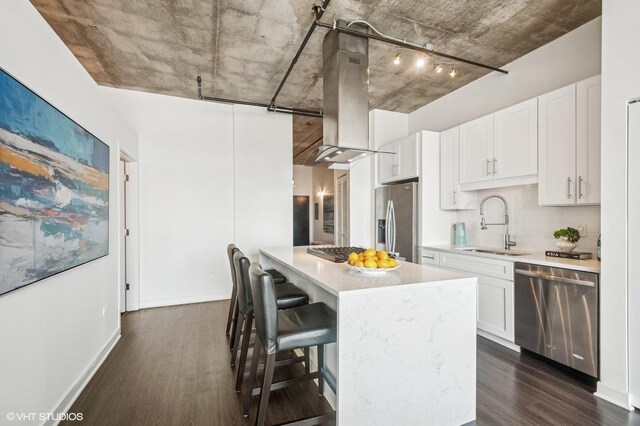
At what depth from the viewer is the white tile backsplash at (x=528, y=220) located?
9.40ft

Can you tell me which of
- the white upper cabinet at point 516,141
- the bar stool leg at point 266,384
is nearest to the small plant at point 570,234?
the white upper cabinet at point 516,141

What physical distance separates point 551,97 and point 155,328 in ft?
15.9

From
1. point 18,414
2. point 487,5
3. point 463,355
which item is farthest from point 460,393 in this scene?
point 487,5

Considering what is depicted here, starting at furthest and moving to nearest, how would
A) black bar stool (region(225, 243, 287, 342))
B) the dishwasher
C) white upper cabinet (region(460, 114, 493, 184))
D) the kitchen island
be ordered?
white upper cabinet (region(460, 114, 493, 184)) < black bar stool (region(225, 243, 287, 342)) < the dishwasher < the kitchen island

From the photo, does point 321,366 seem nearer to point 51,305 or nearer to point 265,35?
point 51,305

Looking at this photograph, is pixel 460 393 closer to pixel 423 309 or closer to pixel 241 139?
pixel 423 309

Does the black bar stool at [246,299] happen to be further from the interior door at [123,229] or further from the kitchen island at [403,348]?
the interior door at [123,229]

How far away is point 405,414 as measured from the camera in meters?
1.74

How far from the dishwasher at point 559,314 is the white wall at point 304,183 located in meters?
7.82

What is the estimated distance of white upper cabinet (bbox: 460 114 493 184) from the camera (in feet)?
11.3

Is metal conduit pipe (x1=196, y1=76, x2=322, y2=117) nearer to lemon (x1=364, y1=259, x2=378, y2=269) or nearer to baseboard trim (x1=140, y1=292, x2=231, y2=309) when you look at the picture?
baseboard trim (x1=140, y1=292, x2=231, y2=309)

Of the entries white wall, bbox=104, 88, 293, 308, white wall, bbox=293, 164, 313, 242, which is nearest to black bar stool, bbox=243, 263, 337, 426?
white wall, bbox=104, 88, 293, 308
